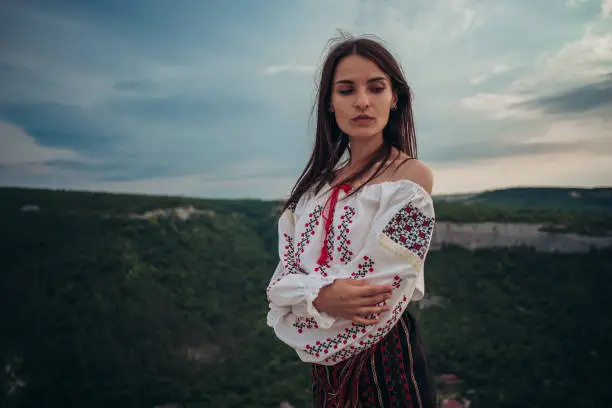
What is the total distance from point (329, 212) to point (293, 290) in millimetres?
289

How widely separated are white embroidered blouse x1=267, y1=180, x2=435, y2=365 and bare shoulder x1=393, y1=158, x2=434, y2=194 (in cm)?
7

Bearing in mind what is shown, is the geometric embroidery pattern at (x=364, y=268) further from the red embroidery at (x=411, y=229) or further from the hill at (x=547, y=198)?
the hill at (x=547, y=198)

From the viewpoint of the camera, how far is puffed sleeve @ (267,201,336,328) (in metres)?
1.60

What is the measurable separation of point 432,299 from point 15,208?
520cm

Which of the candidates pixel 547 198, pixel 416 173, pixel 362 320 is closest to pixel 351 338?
pixel 362 320

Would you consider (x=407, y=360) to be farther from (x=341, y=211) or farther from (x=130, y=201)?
(x=130, y=201)

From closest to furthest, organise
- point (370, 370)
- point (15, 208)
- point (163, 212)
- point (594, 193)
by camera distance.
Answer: point (370, 370) → point (594, 193) → point (15, 208) → point (163, 212)

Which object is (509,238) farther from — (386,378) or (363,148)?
(386,378)

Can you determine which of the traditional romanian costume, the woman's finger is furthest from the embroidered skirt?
the woman's finger

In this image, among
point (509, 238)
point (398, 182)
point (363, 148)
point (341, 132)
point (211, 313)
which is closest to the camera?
point (398, 182)

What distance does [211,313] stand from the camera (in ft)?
17.8

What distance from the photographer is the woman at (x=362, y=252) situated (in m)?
1.61

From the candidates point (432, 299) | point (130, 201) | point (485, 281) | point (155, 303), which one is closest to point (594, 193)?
point (485, 281)

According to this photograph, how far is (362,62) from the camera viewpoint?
1.79 meters
